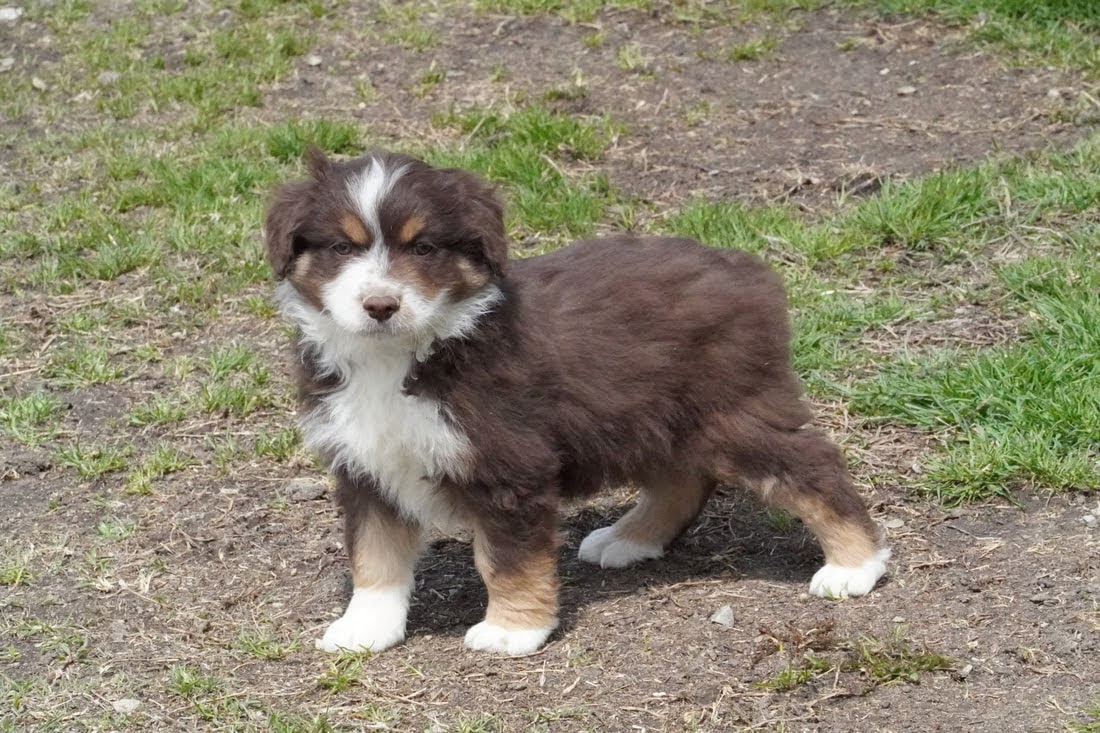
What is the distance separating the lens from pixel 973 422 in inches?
246

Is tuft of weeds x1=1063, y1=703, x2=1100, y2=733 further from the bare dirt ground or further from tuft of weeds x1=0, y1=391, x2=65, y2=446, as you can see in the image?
tuft of weeds x1=0, y1=391, x2=65, y2=446

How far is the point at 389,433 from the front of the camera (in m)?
4.73

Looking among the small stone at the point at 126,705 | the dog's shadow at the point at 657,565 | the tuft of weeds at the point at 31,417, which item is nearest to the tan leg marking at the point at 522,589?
the dog's shadow at the point at 657,565

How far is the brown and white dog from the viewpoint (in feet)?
→ 15.1

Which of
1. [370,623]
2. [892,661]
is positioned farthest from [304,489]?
[892,661]

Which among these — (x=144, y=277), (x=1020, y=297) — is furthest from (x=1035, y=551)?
(x=144, y=277)

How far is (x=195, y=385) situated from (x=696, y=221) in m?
2.67

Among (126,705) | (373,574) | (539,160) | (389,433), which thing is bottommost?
(539,160)

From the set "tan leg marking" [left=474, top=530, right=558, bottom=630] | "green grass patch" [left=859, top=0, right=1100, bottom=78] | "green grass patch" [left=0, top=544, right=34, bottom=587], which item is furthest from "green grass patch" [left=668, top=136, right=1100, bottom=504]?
"green grass patch" [left=0, top=544, right=34, bottom=587]

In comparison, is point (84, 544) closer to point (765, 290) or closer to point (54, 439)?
point (54, 439)

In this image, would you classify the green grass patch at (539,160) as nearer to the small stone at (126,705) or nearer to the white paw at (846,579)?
the white paw at (846,579)

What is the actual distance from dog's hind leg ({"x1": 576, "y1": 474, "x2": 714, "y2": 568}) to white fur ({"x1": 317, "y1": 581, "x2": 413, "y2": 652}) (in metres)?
0.97

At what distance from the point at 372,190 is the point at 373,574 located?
1.35 metres

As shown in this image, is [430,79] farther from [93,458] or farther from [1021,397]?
[1021,397]
